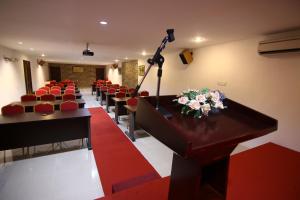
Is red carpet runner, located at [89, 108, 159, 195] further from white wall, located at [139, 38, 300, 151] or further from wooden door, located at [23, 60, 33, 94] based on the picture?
wooden door, located at [23, 60, 33, 94]

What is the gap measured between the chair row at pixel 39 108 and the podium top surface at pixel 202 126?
140 inches

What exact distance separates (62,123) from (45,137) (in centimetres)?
38

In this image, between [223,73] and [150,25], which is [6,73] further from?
[223,73]

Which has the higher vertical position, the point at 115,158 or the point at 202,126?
the point at 202,126

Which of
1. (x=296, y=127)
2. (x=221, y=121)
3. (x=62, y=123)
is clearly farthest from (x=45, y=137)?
(x=296, y=127)

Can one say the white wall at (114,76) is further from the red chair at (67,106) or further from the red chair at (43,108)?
the red chair at (43,108)

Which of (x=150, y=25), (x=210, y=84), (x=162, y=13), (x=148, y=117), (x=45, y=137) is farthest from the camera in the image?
(x=210, y=84)

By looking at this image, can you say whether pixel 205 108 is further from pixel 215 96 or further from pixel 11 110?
pixel 11 110

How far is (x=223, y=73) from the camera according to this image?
440 centimetres

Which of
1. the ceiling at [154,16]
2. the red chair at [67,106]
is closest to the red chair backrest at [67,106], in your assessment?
the red chair at [67,106]

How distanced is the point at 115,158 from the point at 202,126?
269 centimetres

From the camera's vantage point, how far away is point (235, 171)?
1751 millimetres

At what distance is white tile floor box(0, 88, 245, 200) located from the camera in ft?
7.34

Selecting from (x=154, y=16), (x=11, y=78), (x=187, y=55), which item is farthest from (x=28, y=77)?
(x=154, y=16)
